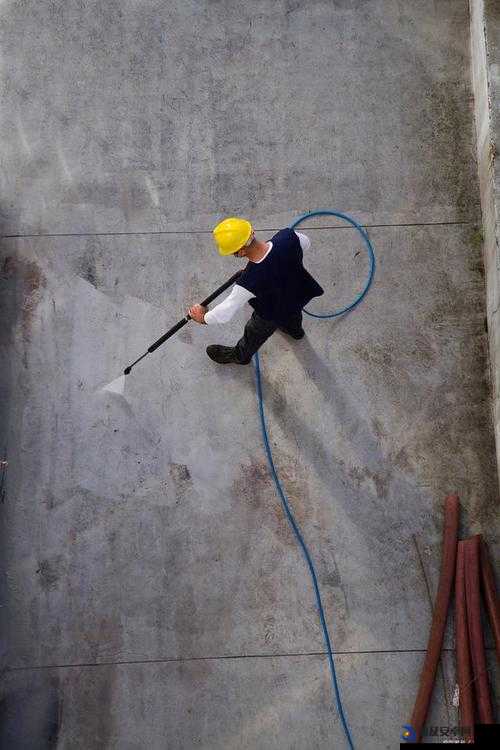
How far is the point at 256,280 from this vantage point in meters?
3.90

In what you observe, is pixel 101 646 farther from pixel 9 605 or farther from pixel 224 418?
pixel 224 418

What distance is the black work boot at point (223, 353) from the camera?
4.86 m

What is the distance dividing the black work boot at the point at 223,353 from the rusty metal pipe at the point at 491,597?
2.16m

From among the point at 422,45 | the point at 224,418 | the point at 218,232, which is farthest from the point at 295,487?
the point at 422,45

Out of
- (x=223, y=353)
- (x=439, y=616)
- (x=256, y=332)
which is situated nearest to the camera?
(x=439, y=616)

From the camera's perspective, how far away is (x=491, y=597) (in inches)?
171

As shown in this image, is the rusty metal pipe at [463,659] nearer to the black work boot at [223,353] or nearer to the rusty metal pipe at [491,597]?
the rusty metal pipe at [491,597]

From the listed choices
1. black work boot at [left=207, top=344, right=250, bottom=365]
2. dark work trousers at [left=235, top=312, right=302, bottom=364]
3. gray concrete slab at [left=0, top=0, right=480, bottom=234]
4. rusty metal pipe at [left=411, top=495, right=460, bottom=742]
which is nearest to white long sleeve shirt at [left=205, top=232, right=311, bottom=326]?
dark work trousers at [left=235, top=312, right=302, bottom=364]

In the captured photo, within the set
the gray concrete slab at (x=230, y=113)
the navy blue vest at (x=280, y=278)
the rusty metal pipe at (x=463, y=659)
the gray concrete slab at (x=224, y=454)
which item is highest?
the gray concrete slab at (x=230, y=113)

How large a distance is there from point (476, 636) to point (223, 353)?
8.37 feet

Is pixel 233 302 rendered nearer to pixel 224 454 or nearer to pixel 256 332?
pixel 256 332

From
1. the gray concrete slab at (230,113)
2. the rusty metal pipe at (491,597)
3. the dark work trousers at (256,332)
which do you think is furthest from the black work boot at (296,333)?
the rusty metal pipe at (491,597)

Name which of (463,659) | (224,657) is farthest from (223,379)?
(463,659)

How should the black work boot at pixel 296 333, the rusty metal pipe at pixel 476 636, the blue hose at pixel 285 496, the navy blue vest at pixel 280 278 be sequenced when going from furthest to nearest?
the black work boot at pixel 296 333 < the blue hose at pixel 285 496 < the rusty metal pipe at pixel 476 636 < the navy blue vest at pixel 280 278
